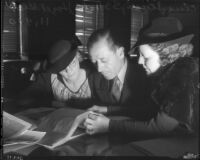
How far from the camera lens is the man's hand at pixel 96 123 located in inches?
80.4

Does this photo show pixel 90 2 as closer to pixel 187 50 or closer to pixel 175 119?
pixel 187 50

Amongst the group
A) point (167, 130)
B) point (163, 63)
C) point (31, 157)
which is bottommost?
point (31, 157)

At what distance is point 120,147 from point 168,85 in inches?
18.9

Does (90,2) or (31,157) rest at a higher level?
(90,2)

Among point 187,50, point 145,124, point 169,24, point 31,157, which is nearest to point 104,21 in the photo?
point 169,24

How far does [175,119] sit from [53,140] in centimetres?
76

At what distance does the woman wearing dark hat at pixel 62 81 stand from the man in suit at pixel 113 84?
0.08 meters

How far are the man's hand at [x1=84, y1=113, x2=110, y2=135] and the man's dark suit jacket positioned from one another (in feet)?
0.20

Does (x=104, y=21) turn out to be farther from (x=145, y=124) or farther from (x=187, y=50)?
(x=145, y=124)

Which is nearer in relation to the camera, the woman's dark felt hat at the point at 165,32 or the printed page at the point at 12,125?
the woman's dark felt hat at the point at 165,32

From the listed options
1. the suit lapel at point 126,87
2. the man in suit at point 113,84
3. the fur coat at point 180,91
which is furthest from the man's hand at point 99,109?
the fur coat at point 180,91

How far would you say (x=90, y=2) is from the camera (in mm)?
1997

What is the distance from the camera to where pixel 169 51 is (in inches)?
79.4

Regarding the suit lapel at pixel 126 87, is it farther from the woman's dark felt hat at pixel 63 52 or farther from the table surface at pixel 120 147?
the woman's dark felt hat at pixel 63 52
